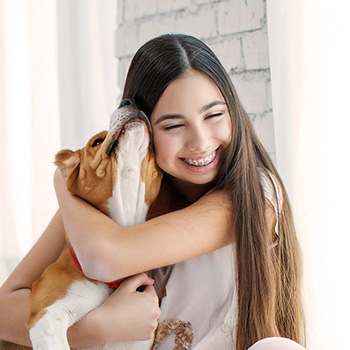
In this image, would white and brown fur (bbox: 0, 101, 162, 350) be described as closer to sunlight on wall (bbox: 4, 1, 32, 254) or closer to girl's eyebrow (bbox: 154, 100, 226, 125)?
girl's eyebrow (bbox: 154, 100, 226, 125)

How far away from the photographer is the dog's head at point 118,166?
121 cm

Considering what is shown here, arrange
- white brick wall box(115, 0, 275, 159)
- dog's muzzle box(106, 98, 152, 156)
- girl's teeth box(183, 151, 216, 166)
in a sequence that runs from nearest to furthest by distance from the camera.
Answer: dog's muzzle box(106, 98, 152, 156) → girl's teeth box(183, 151, 216, 166) → white brick wall box(115, 0, 275, 159)

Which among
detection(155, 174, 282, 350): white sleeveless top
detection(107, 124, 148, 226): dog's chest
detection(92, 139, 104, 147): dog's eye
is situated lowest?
detection(155, 174, 282, 350): white sleeveless top

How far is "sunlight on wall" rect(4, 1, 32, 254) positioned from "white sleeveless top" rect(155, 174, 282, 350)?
4.12ft

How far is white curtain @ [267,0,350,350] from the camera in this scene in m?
1.70

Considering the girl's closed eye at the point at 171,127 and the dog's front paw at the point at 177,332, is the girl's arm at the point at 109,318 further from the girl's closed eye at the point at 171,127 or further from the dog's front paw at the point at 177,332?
the girl's closed eye at the point at 171,127

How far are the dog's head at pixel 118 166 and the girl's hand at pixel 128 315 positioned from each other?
20 cm

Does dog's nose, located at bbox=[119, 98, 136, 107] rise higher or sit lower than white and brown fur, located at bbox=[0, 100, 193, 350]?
higher

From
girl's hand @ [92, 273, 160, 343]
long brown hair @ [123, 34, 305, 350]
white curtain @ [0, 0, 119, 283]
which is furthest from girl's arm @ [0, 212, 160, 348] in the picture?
white curtain @ [0, 0, 119, 283]

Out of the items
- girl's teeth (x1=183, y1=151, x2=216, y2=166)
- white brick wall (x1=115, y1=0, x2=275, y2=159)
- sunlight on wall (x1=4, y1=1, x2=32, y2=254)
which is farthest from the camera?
sunlight on wall (x1=4, y1=1, x2=32, y2=254)

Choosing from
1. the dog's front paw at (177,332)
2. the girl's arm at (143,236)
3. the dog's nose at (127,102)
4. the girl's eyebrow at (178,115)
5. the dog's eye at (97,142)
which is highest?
the dog's nose at (127,102)

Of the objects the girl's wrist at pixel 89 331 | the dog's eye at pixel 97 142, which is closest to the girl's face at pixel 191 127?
the dog's eye at pixel 97 142

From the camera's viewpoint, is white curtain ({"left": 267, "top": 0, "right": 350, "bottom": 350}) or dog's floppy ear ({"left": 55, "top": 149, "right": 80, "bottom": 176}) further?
white curtain ({"left": 267, "top": 0, "right": 350, "bottom": 350})

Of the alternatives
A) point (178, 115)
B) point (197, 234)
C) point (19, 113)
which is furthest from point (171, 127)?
point (19, 113)
